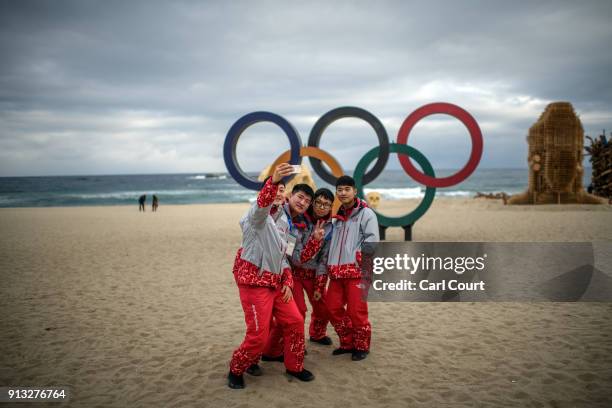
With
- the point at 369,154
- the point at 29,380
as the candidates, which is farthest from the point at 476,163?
the point at 29,380

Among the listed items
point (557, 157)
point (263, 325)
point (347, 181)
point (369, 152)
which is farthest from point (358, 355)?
point (557, 157)

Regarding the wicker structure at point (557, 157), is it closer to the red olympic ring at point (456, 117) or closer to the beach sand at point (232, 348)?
the beach sand at point (232, 348)

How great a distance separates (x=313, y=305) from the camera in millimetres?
4418

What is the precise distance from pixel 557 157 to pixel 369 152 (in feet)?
49.5

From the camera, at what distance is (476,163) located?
8.81 meters

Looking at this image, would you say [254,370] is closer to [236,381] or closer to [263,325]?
[236,381]

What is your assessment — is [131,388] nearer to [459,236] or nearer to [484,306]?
[484,306]

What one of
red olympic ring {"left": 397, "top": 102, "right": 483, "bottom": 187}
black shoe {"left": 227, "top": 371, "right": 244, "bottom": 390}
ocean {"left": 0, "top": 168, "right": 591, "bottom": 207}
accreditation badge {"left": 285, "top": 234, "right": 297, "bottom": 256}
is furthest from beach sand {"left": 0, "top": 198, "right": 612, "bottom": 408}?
ocean {"left": 0, "top": 168, "right": 591, "bottom": 207}

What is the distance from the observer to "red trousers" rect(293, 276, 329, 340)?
405 centimetres

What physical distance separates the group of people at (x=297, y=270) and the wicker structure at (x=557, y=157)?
769 inches

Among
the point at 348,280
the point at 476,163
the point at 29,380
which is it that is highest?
the point at 476,163

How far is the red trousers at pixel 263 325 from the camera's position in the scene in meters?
3.46

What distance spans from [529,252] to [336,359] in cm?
742

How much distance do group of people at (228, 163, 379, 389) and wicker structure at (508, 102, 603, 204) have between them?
1952cm
